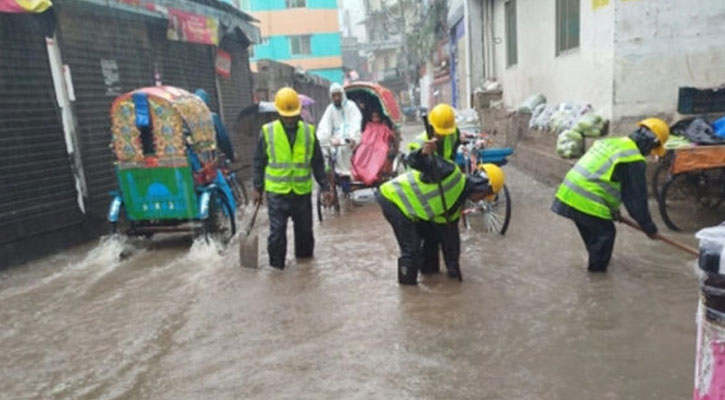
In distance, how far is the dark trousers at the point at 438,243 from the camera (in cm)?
456

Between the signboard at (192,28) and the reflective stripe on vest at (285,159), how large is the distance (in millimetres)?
5184

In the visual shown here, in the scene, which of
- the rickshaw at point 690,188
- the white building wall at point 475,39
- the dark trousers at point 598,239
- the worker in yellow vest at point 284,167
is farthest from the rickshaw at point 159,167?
the white building wall at point 475,39

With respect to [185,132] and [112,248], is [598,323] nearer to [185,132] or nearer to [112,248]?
[185,132]

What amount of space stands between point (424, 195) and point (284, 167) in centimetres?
147

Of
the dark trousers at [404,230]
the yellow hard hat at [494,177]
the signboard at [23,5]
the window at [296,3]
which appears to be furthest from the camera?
the window at [296,3]

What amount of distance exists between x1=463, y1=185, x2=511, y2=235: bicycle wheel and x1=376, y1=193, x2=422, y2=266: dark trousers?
1.95 m

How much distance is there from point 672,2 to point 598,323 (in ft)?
16.4

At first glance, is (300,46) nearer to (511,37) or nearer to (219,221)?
(511,37)

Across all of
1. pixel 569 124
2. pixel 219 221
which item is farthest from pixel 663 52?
pixel 219 221

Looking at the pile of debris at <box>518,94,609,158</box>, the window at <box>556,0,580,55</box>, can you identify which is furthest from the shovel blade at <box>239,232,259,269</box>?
the window at <box>556,0,580,55</box>

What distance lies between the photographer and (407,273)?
458 cm

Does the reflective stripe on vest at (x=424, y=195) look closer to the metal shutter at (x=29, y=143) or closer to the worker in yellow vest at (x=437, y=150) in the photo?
the worker in yellow vest at (x=437, y=150)

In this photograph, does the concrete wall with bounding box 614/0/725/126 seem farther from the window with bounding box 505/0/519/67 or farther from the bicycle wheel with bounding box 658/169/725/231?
the window with bounding box 505/0/519/67

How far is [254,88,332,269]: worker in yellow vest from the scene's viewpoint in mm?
5129
